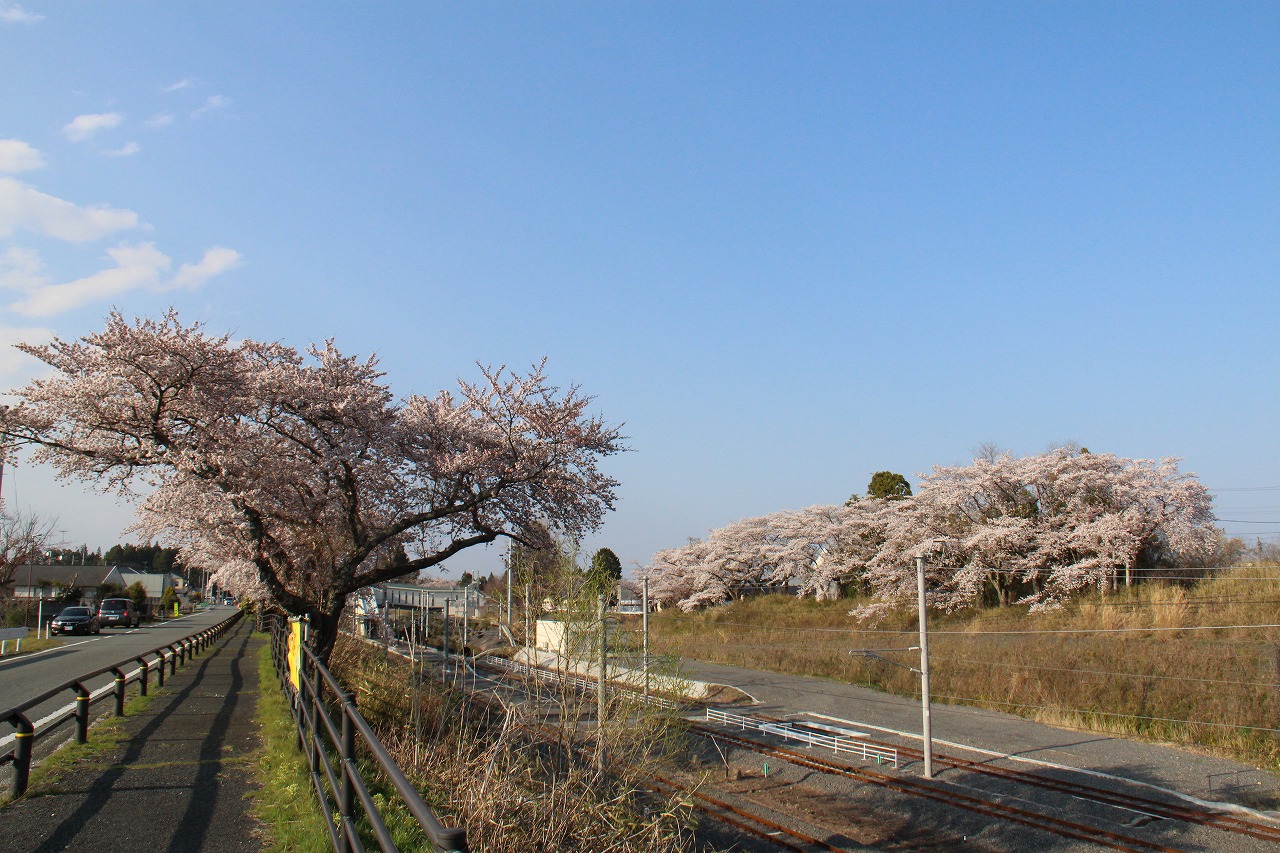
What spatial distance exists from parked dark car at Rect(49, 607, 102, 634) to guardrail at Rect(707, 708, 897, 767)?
3453cm

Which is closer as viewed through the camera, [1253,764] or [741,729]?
[1253,764]

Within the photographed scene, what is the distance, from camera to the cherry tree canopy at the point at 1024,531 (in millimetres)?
31156

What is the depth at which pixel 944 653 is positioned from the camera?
2438 cm

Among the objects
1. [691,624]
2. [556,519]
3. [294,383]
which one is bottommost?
[691,624]

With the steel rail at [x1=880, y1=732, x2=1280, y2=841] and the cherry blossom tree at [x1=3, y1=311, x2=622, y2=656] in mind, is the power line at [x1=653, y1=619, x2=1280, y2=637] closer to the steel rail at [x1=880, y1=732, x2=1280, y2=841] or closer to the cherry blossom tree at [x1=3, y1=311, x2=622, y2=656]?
the steel rail at [x1=880, y1=732, x2=1280, y2=841]

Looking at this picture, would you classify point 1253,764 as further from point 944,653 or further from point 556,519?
point 556,519

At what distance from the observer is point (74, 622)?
39.0 m

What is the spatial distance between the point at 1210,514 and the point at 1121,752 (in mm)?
21397

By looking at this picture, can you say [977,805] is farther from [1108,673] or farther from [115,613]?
[115,613]

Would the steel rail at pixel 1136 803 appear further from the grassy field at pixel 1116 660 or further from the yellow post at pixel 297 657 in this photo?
the yellow post at pixel 297 657

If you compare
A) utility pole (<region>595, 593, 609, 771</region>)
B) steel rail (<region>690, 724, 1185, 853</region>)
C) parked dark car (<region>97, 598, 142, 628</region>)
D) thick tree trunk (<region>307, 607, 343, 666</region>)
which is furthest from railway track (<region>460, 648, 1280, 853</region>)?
parked dark car (<region>97, 598, 142, 628</region>)

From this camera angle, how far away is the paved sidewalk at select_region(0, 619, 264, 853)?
580cm

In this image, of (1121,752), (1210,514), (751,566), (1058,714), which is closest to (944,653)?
(1058,714)

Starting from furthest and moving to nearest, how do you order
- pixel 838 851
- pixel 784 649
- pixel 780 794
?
pixel 784 649
pixel 780 794
pixel 838 851
